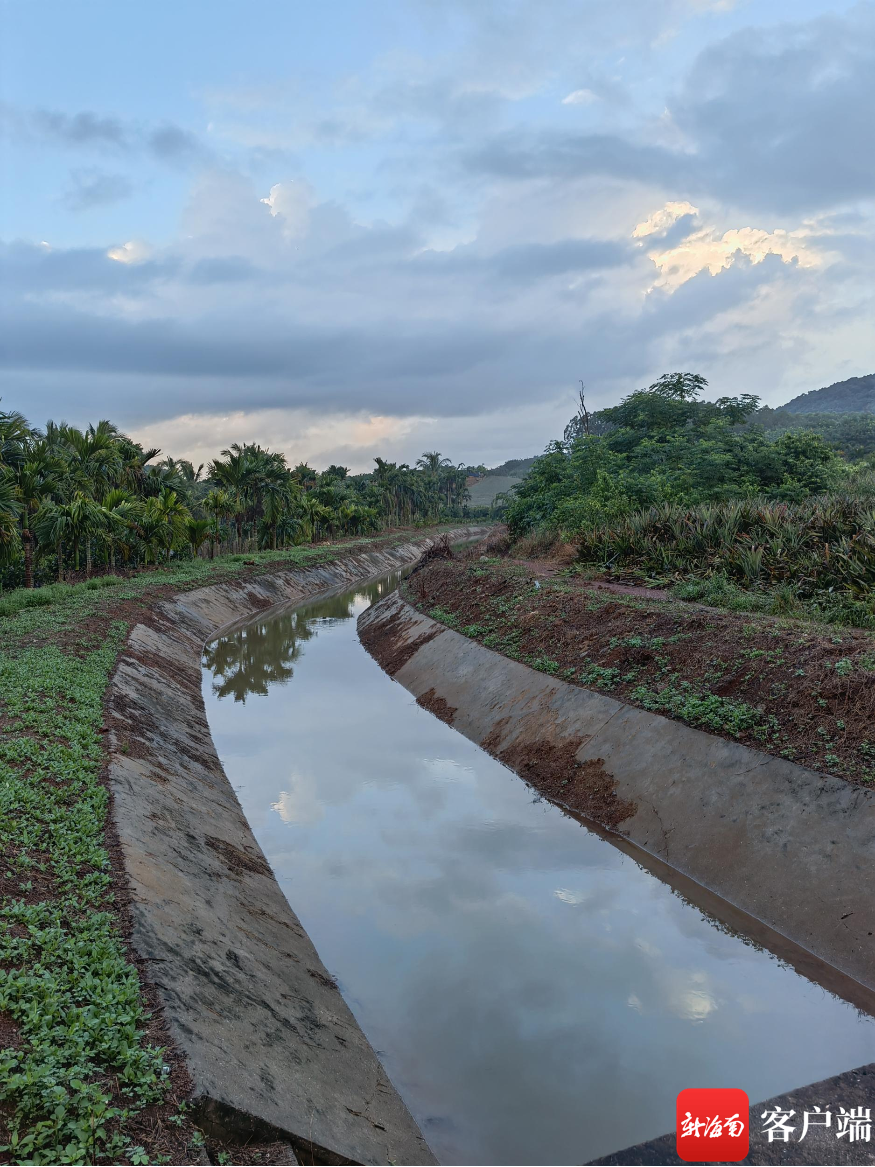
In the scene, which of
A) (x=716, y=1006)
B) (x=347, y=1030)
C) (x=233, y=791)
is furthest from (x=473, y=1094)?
(x=233, y=791)

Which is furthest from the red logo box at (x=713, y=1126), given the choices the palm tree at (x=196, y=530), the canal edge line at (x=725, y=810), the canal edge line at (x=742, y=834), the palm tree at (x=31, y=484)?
the palm tree at (x=196, y=530)

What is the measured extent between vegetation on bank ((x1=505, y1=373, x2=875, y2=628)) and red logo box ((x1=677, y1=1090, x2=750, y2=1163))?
10374 millimetres

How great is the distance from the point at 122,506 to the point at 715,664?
27.7 meters

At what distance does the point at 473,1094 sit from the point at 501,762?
8333 mm

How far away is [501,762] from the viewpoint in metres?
14.0

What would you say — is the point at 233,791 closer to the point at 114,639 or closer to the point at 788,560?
the point at 114,639

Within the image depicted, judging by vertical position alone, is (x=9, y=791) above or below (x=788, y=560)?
below

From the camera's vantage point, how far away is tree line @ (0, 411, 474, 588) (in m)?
25.8

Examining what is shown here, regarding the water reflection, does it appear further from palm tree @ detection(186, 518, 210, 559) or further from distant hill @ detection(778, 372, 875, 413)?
distant hill @ detection(778, 372, 875, 413)

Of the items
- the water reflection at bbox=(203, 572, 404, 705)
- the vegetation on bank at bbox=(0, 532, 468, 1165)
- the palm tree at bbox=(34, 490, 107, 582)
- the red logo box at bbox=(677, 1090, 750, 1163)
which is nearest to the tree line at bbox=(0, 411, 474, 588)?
the palm tree at bbox=(34, 490, 107, 582)

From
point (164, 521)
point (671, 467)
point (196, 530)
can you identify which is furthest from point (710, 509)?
point (196, 530)

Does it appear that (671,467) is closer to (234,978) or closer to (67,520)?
(67,520)

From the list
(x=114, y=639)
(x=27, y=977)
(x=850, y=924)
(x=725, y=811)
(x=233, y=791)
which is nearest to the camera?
(x=27, y=977)

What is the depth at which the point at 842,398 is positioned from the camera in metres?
177
